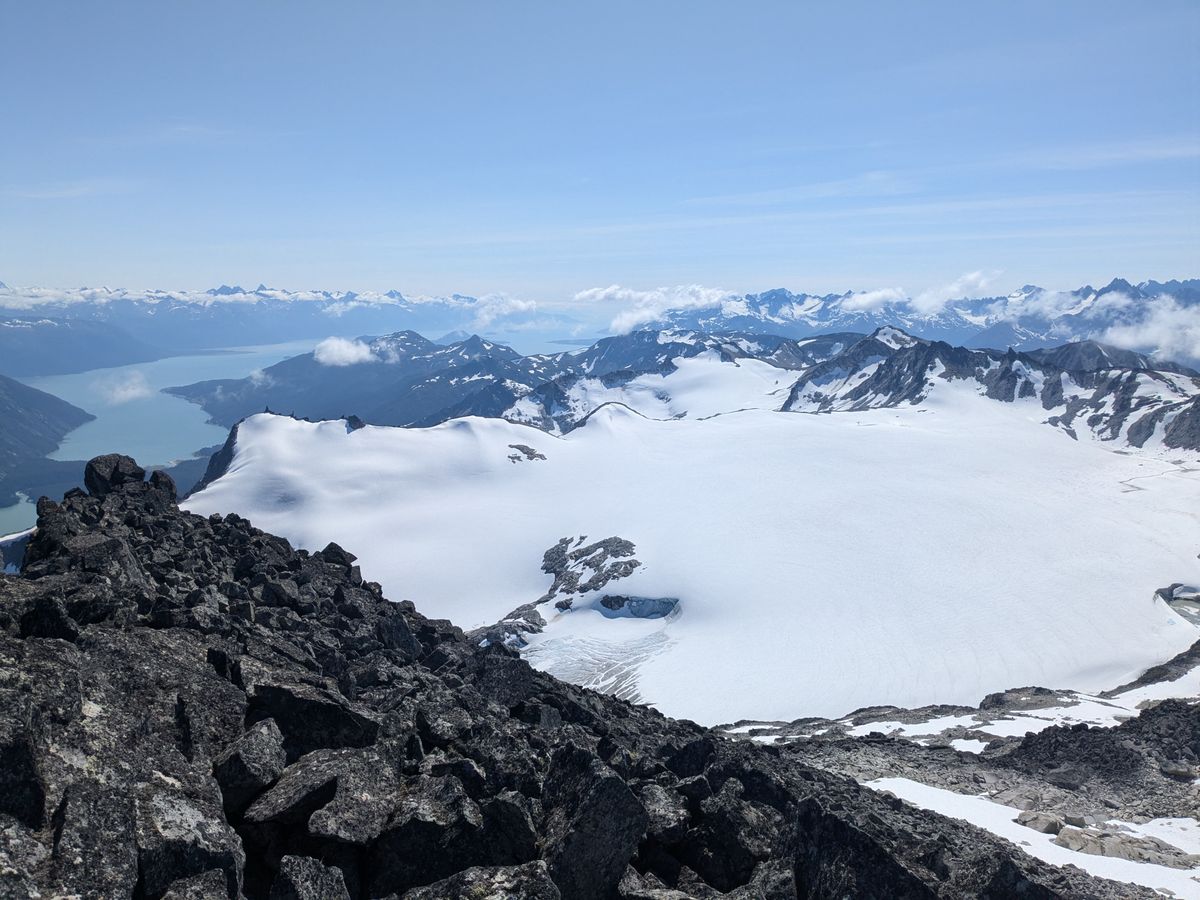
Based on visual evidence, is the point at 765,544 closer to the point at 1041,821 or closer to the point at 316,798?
the point at 1041,821

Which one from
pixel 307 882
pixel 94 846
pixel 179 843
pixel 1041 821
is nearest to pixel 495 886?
pixel 307 882

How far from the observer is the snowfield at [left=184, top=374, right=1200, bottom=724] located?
266 ft

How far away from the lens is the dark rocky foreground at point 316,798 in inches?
363

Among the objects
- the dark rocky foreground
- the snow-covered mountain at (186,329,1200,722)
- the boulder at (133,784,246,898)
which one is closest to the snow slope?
the dark rocky foreground

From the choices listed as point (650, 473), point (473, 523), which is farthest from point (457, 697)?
point (650, 473)

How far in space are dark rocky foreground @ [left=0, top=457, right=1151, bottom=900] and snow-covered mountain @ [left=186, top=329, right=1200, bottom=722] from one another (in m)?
60.0

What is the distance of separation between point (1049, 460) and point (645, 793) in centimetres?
17147

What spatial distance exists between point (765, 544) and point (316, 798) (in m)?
106

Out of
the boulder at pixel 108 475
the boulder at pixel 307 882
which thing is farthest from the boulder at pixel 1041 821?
the boulder at pixel 108 475

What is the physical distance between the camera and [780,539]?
115 metres

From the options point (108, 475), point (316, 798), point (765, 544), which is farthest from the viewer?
point (765, 544)

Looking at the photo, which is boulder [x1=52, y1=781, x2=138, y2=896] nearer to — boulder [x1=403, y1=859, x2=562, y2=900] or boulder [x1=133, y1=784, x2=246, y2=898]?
boulder [x1=133, y1=784, x2=246, y2=898]

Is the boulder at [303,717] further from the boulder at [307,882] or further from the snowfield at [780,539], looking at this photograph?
the snowfield at [780,539]

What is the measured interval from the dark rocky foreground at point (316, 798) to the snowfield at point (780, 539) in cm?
6047
